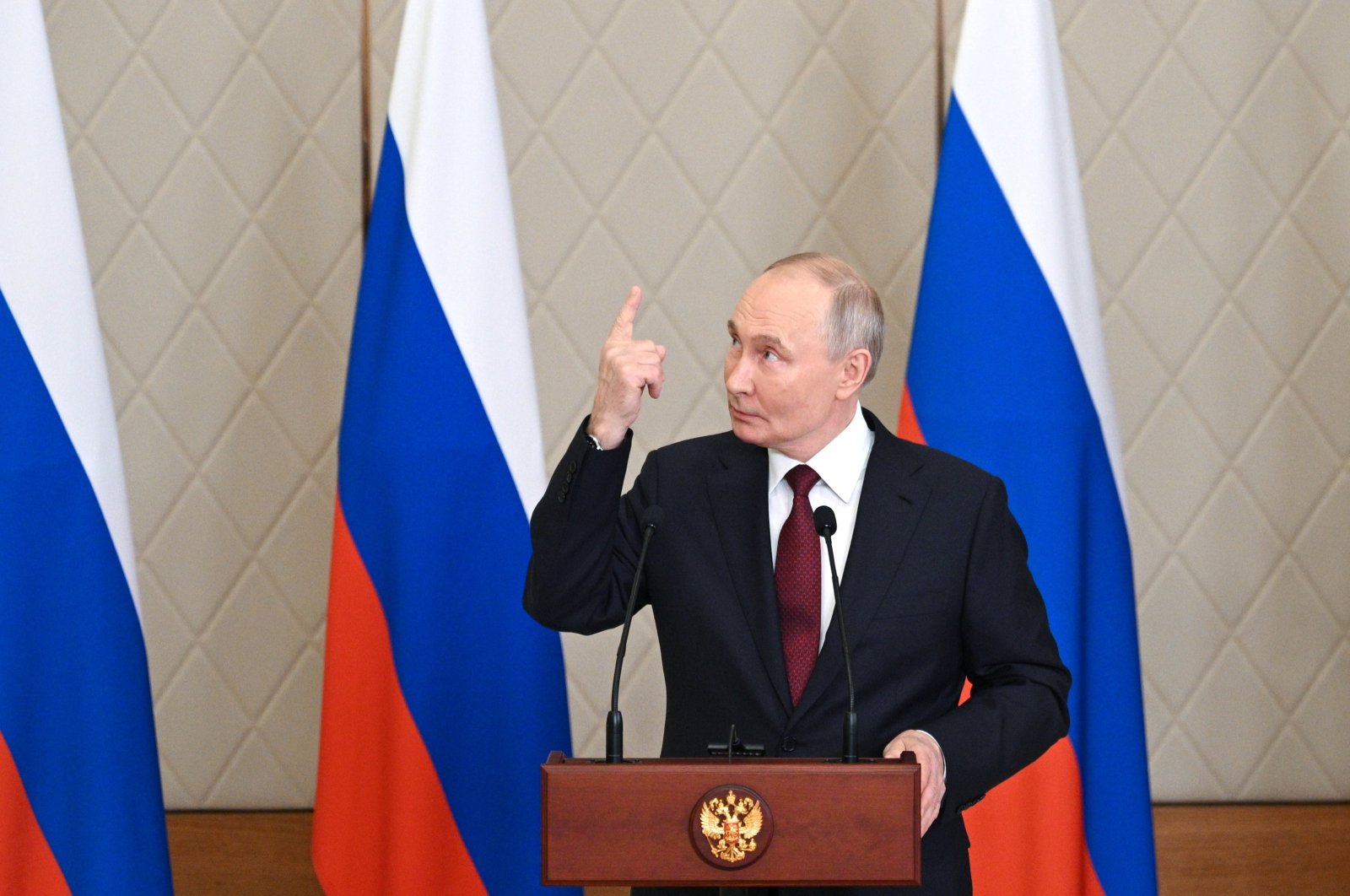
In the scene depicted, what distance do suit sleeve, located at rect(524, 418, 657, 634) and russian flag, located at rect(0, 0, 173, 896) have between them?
0.88 meters

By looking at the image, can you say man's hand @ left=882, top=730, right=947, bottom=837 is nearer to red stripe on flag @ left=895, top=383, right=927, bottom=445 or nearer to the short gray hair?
the short gray hair

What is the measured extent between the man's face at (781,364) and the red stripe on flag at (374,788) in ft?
3.22

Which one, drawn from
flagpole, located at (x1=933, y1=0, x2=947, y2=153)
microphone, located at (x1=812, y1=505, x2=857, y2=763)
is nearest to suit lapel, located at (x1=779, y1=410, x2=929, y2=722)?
microphone, located at (x1=812, y1=505, x2=857, y2=763)

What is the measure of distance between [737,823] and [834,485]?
0.57 meters

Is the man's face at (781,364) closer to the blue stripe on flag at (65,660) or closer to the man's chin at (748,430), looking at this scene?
Answer: the man's chin at (748,430)

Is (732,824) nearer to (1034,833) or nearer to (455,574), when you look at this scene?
(455,574)

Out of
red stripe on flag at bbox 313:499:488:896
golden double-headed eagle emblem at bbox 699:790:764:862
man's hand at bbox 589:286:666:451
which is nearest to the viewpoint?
golden double-headed eagle emblem at bbox 699:790:764:862

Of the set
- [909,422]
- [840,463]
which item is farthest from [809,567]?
[909,422]

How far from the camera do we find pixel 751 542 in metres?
1.63

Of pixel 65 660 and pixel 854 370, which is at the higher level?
pixel 854 370

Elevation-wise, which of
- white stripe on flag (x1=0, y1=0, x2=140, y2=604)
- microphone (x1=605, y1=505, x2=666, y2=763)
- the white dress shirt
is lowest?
microphone (x1=605, y1=505, x2=666, y2=763)

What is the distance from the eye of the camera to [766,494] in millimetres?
1673

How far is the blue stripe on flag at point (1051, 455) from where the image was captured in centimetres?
236

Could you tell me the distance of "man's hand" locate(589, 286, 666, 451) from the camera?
1461 millimetres
